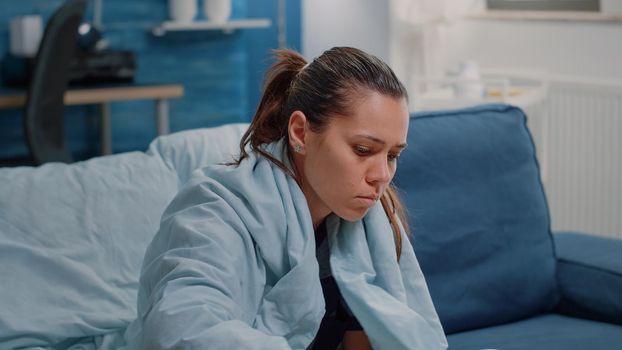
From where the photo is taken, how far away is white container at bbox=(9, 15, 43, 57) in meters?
4.36

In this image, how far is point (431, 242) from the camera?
7.23 ft

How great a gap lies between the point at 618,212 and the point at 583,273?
1.55 metres

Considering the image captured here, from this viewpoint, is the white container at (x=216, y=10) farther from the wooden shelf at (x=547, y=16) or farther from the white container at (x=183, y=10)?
the wooden shelf at (x=547, y=16)

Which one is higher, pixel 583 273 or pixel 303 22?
pixel 303 22

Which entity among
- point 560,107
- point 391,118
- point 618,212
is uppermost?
point 391,118

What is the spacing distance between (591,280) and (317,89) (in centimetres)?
95

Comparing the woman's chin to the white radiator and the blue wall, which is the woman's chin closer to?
the white radiator

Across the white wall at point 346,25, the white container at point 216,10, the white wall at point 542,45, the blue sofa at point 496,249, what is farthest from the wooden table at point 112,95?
the blue sofa at point 496,249

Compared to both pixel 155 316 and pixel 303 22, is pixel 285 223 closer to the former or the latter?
pixel 155 316

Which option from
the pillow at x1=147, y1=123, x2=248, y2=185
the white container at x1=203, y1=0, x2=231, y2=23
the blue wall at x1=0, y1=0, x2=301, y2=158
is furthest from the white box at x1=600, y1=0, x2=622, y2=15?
the pillow at x1=147, y1=123, x2=248, y2=185

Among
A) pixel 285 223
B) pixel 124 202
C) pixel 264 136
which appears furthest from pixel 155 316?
pixel 124 202

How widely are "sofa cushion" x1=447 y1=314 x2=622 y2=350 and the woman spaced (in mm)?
383

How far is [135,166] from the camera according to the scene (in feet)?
6.77

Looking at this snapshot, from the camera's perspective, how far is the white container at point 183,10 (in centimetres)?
492
